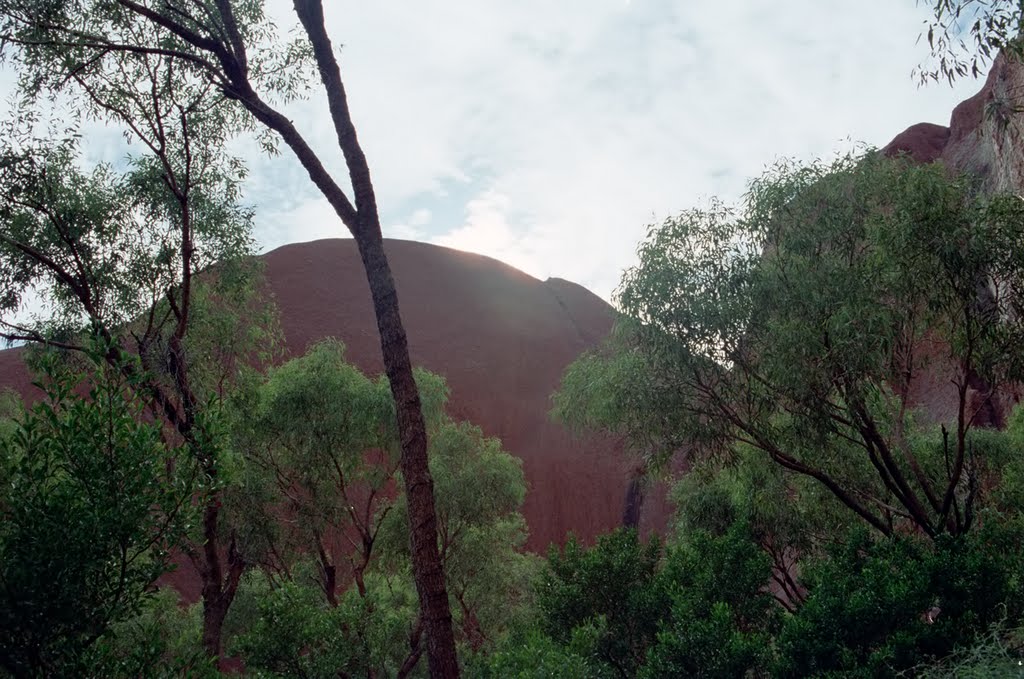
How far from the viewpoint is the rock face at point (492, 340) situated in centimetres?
4603

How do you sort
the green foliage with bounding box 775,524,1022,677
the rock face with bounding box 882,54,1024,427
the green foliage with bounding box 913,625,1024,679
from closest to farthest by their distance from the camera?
the green foliage with bounding box 913,625,1024,679 < the green foliage with bounding box 775,524,1022,677 < the rock face with bounding box 882,54,1024,427

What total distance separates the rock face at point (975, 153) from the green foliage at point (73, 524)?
11.0m

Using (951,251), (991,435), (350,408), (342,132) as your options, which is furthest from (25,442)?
(991,435)

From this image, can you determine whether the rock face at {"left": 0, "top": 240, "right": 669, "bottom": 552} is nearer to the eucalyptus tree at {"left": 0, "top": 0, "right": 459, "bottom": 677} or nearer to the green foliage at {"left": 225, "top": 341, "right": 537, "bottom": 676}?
the green foliage at {"left": 225, "top": 341, "right": 537, "bottom": 676}

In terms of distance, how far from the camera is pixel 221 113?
1380 centimetres

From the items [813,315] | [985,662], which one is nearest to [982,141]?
[813,315]

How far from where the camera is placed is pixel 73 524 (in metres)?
5.81

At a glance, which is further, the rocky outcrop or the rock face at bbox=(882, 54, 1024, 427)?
the rocky outcrop

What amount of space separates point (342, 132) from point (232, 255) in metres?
5.18

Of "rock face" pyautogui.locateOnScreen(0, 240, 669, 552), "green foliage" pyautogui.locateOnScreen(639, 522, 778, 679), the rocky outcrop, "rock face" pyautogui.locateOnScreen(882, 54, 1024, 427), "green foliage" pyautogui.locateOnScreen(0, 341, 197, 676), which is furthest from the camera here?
"rock face" pyautogui.locateOnScreen(0, 240, 669, 552)

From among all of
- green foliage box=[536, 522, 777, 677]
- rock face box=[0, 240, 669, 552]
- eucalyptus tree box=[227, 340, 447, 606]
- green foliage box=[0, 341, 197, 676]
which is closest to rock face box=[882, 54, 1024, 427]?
green foliage box=[536, 522, 777, 677]

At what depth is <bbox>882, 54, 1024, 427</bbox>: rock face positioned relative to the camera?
57.9 feet

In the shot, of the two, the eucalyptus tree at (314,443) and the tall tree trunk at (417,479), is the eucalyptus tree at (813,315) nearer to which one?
the tall tree trunk at (417,479)

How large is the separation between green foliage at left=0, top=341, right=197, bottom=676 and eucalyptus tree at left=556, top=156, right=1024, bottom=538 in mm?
7592
